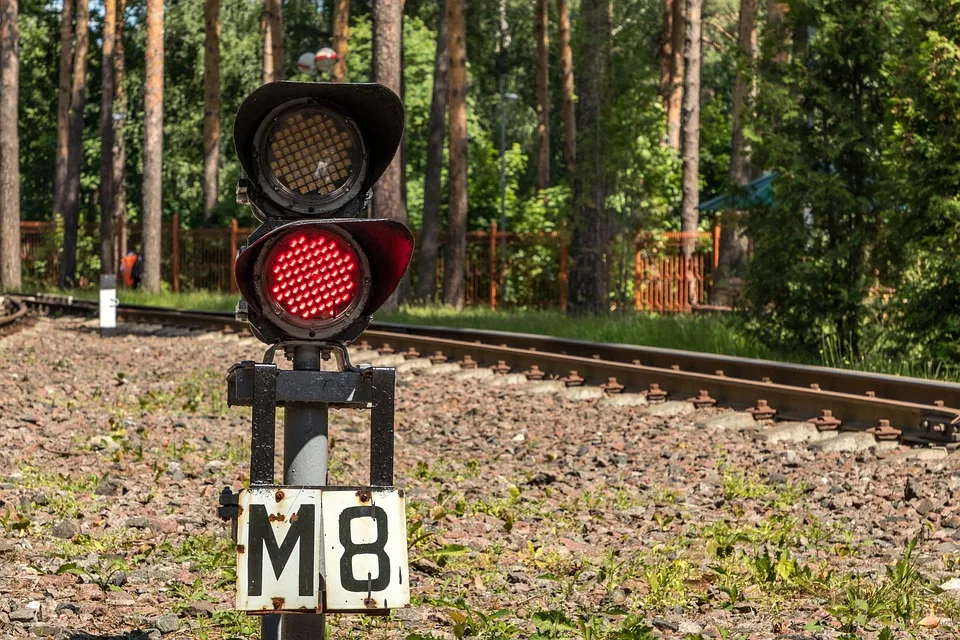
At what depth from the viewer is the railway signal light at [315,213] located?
3334mm

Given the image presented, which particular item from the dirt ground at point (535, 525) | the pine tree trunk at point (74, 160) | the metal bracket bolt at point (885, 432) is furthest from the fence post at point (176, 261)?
the metal bracket bolt at point (885, 432)

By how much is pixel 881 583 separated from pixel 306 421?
9.12 ft

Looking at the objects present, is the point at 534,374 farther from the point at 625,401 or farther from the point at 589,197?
the point at 589,197

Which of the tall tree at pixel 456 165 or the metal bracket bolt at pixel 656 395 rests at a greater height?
the tall tree at pixel 456 165

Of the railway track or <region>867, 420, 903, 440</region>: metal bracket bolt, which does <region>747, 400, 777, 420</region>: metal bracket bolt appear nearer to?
the railway track

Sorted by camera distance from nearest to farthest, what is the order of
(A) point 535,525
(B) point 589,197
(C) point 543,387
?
(A) point 535,525 < (C) point 543,387 < (B) point 589,197

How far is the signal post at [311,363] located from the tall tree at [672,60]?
41.0m

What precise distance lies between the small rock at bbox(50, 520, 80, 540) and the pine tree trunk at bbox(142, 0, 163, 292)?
3170 centimetres

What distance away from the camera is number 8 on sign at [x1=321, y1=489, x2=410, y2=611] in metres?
3.29

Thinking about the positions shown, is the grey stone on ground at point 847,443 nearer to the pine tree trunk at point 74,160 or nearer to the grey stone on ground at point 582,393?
the grey stone on ground at point 582,393

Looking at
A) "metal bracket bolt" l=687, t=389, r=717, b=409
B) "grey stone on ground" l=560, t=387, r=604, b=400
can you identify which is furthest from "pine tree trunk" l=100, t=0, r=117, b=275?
"metal bracket bolt" l=687, t=389, r=717, b=409

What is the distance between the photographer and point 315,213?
340cm

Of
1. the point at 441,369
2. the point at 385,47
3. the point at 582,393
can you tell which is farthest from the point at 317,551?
the point at 385,47

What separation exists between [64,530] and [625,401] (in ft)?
20.4
